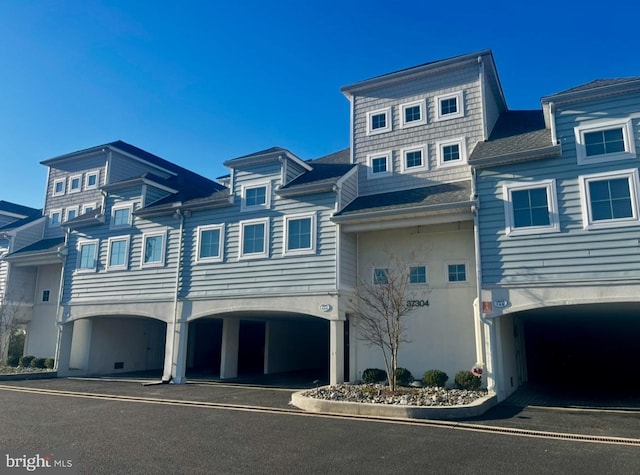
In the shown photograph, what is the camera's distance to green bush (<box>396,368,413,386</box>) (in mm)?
14773

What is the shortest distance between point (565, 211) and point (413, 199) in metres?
4.60

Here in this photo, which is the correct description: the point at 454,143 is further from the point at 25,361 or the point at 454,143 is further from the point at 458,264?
the point at 25,361

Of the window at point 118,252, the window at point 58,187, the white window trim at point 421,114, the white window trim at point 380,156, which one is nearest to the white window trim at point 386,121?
the white window trim at point 421,114

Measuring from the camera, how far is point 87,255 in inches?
858

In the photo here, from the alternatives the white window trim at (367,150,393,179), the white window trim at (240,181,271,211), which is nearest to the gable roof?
the white window trim at (367,150,393,179)

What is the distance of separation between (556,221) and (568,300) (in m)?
2.19

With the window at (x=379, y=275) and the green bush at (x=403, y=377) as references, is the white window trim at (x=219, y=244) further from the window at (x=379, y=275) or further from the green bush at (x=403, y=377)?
the green bush at (x=403, y=377)

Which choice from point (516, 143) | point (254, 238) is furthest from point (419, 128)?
point (254, 238)

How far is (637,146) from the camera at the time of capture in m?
12.5

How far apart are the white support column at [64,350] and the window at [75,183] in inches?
331

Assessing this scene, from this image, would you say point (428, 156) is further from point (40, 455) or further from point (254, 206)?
point (40, 455)

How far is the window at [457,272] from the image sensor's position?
15.6 m

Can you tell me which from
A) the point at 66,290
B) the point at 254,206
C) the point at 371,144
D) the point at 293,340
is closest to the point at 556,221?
the point at 371,144

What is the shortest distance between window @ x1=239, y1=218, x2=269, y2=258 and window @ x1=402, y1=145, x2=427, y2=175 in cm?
567
